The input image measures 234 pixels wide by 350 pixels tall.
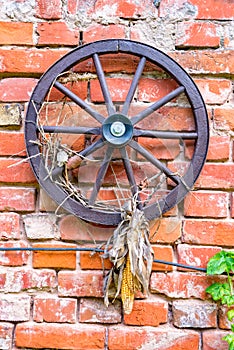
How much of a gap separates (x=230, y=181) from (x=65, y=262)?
612 millimetres

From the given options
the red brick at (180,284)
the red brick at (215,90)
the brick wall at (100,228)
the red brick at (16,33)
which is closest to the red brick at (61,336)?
the brick wall at (100,228)

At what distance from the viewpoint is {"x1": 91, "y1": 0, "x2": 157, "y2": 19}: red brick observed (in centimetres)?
150

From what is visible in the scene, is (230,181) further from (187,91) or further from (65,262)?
(65,262)

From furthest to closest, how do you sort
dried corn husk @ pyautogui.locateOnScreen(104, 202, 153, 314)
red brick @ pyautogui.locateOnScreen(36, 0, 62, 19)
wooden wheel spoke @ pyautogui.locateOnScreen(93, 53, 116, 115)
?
1. red brick @ pyautogui.locateOnScreen(36, 0, 62, 19)
2. wooden wheel spoke @ pyautogui.locateOnScreen(93, 53, 116, 115)
3. dried corn husk @ pyautogui.locateOnScreen(104, 202, 153, 314)

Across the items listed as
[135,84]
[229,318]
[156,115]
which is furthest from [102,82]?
[229,318]

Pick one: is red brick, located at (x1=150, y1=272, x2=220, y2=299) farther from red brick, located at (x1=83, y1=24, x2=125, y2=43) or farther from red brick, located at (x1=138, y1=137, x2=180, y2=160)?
red brick, located at (x1=83, y1=24, x2=125, y2=43)

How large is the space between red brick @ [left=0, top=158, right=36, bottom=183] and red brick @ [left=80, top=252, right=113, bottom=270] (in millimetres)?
304

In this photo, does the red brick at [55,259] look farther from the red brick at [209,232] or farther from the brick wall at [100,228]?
the red brick at [209,232]

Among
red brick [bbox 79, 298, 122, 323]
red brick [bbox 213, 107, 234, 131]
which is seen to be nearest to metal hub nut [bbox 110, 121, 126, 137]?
red brick [bbox 213, 107, 234, 131]

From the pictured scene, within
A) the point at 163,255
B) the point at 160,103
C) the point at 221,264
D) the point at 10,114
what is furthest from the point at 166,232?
the point at 10,114

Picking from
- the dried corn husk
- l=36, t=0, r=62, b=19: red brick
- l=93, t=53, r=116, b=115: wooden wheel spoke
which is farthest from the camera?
l=36, t=0, r=62, b=19: red brick

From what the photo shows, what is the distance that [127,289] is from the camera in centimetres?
131

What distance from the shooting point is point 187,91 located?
4.66 ft

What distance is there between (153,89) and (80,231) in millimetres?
539
